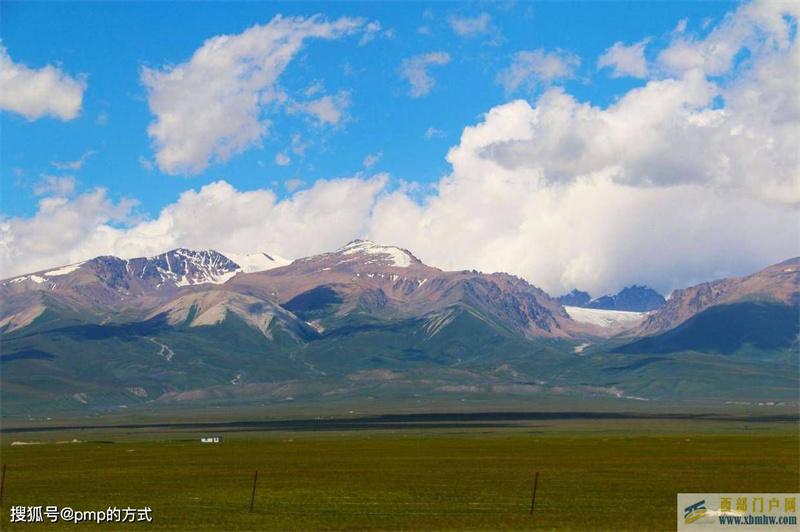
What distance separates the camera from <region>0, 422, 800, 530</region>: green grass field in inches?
2781

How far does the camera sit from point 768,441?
18525 centimetres

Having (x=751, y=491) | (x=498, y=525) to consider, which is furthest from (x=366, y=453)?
(x=498, y=525)

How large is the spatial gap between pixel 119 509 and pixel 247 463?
5893 centimetres

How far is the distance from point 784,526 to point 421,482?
141 ft

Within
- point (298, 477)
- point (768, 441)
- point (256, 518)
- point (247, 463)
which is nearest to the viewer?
point (256, 518)

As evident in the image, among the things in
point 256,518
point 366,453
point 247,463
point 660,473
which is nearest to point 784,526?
point 256,518

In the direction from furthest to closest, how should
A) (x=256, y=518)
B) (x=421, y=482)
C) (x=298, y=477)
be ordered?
(x=298, y=477) < (x=421, y=482) < (x=256, y=518)

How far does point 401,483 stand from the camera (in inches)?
3917

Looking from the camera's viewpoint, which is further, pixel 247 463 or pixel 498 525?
pixel 247 463

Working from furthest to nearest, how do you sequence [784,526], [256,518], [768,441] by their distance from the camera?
1. [768,441]
2. [256,518]
3. [784,526]

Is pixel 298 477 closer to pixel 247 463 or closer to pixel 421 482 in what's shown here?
pixel 421 482

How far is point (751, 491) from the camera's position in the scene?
285 feet

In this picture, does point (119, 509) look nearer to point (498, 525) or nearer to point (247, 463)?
point (498, 525)

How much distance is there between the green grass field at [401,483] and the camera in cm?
7062
